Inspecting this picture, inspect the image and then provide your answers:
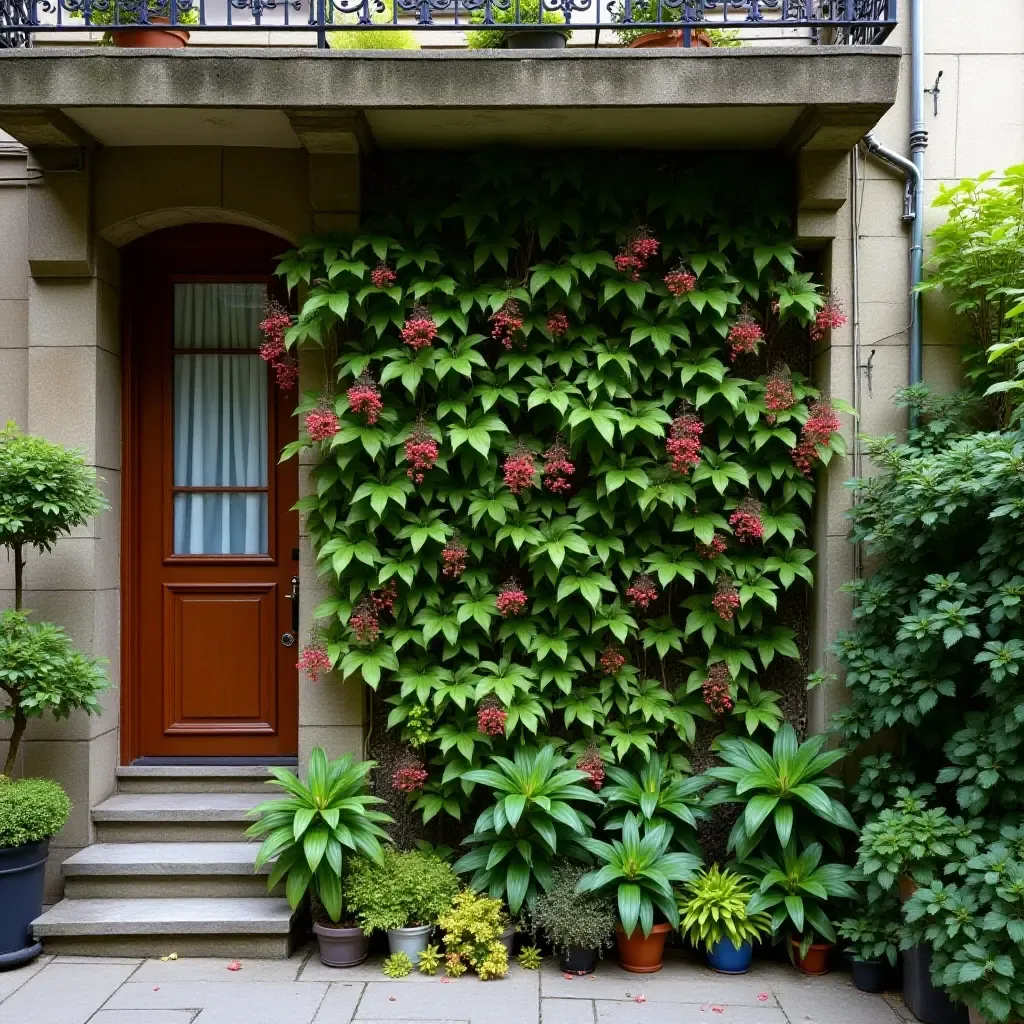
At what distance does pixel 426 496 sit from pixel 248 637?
1.57 m

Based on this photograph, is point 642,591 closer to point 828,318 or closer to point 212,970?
point 828,318

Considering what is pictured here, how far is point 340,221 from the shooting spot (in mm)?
5625

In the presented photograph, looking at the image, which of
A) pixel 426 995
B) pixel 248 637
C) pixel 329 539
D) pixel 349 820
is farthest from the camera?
pixel 248 637

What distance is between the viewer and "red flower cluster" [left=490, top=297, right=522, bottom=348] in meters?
5.43

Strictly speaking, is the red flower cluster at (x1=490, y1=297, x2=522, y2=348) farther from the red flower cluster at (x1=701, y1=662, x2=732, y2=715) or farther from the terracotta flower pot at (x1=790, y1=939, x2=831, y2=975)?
the terracotta flower pot at (x1=790, y1=939, x2=831, y2=975)

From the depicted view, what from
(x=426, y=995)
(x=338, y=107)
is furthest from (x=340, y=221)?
(x=426, y=995)

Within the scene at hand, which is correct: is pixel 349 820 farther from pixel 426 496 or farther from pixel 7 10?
pixel 7 10

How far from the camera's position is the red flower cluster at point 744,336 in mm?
5418

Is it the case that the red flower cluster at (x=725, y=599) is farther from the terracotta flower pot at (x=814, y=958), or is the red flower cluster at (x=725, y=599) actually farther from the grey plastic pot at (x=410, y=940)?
the grey plastic pot at (x=410, y=940)

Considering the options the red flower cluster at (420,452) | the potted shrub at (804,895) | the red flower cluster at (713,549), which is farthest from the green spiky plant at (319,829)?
the red flower cluster at (713,549)

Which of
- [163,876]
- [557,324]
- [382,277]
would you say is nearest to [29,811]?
[163,876]

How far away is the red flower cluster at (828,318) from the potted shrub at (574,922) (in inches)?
124

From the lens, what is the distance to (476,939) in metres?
4.97

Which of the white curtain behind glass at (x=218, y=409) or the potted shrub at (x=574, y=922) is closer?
the potted shrub at (x=574, y=922)
